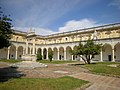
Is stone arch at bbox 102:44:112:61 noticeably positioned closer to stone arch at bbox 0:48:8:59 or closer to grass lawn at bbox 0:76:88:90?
stone arch at bbox 0:48:8:59

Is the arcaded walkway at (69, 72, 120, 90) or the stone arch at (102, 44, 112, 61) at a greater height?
the stone arch at (102, 44, 112, 61)

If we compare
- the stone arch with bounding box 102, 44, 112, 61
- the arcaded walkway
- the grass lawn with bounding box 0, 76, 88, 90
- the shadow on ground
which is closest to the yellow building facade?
the stone arch with bounding box 102, 44, 112, 61

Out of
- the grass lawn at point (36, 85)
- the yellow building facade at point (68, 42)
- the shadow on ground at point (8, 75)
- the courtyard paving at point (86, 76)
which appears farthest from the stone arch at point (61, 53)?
the grass lawn at point (36, 85)

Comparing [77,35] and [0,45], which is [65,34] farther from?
[0,45]

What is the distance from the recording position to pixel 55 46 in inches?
1833

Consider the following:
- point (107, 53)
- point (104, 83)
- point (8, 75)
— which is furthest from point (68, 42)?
point (104, 83)

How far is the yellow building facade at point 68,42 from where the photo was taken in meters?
32.5

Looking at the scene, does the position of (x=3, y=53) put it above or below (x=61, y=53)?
→ above

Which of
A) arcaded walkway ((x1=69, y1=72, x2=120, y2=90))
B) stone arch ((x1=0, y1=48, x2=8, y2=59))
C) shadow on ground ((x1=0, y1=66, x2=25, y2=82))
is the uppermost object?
stone arch ((x1=0, y1=48, x2=8, y2=59))

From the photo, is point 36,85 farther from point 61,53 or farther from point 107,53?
point 61,53

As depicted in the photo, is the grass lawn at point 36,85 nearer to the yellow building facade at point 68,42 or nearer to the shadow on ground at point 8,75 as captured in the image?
the shadow on ground at point 8,75

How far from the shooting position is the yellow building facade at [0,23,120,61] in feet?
107

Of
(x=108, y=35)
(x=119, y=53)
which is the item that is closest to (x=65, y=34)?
(x=108, y=35)

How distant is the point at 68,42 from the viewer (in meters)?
42.3
